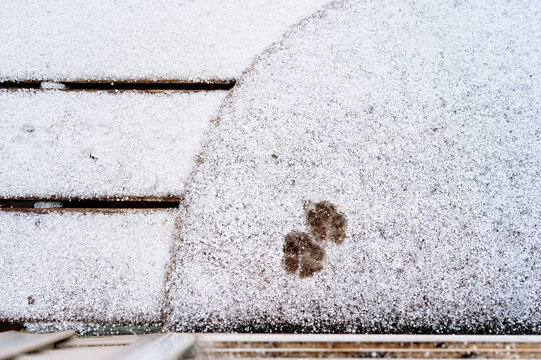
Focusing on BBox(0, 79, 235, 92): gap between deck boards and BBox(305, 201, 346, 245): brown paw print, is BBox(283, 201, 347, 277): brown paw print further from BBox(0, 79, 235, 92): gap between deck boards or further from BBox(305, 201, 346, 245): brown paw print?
BBox(0, 79, 235, 92): gap between deck boards

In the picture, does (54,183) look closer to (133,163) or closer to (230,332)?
(133,163)

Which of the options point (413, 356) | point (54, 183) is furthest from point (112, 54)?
point (413, 356)

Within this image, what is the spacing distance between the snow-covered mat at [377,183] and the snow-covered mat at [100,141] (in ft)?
0.24

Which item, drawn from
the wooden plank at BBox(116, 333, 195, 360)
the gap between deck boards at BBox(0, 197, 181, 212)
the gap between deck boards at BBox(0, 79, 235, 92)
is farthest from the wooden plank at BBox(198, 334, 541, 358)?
the gap between deck boards at BBox(0, 79, 235, 92)

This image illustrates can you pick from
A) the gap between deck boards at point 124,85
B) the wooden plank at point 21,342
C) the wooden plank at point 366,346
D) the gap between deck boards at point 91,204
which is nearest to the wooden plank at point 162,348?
the wooden plank at point 366,346

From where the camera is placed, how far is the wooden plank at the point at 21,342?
1.56 feet

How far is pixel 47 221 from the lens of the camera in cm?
75

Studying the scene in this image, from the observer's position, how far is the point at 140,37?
840mm

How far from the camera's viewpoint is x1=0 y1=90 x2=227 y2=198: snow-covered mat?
758 millimetres

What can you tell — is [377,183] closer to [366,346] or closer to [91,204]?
[366,346]

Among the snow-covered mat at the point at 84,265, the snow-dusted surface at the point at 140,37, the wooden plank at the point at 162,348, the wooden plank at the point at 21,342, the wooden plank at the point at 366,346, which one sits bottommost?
the wooden plank at the point at 366,346

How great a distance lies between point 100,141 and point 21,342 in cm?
43

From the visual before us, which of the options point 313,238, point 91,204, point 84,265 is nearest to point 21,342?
point 84,265

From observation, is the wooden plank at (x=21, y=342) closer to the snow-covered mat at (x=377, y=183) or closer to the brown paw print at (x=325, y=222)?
the snow-covered mat at (x=377, y=183)
